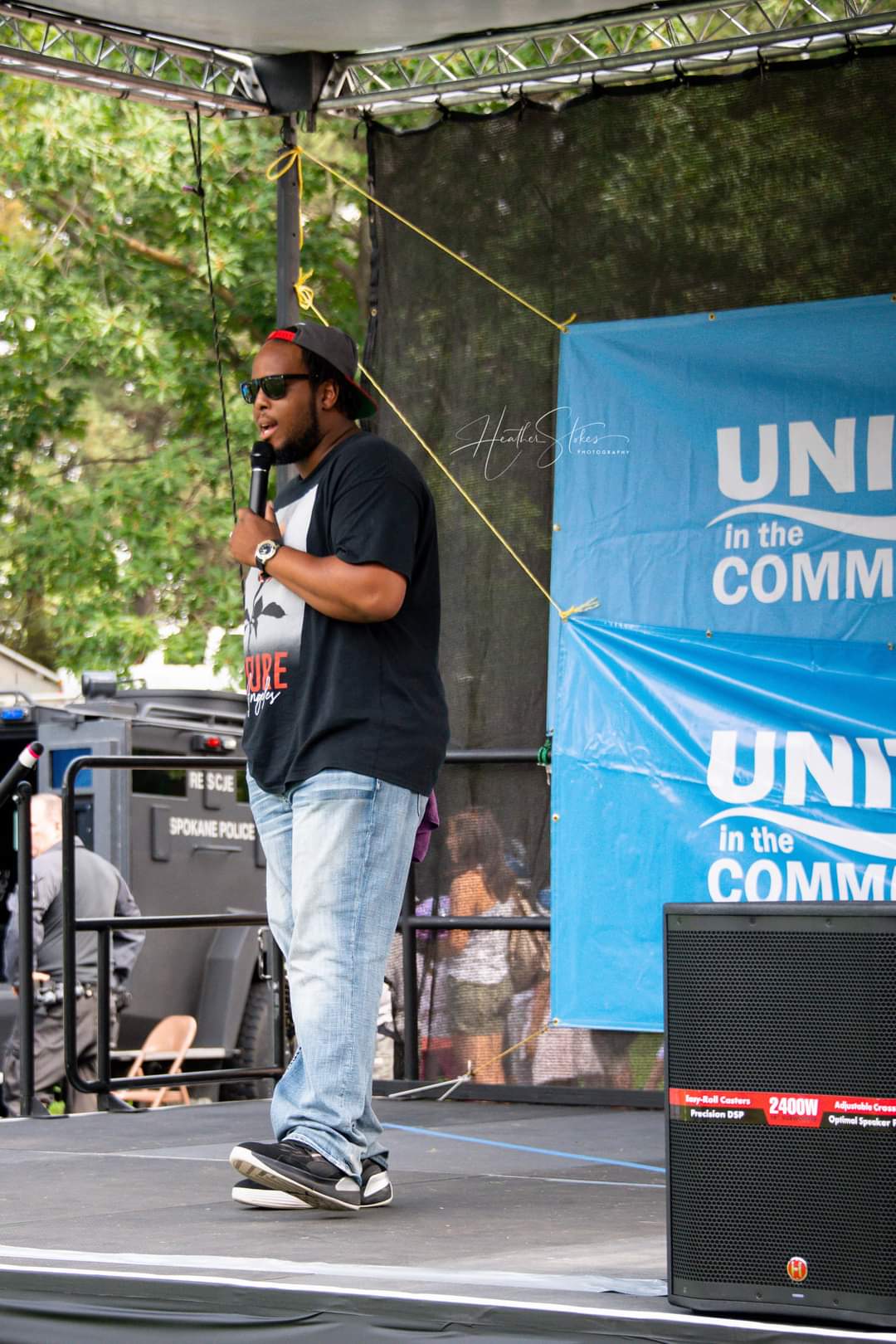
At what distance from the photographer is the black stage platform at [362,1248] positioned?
2664 mm

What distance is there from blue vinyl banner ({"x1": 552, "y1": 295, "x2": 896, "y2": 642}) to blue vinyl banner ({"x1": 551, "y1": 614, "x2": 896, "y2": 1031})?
126mm

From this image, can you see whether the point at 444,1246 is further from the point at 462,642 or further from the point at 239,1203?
the point at 462,642

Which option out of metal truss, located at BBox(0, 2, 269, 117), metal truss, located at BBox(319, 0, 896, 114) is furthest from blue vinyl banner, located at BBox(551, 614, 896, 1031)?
metal truss, located at BBox(0, 2, 269, 117)

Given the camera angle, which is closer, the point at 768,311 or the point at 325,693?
the point at 325,693

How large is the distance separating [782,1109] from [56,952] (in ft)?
27.1

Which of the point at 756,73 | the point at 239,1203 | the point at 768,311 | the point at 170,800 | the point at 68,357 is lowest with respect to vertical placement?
the point at 239,1203

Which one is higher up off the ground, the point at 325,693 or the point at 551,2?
the point at 551,2

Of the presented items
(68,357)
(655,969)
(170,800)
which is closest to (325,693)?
(655,969)

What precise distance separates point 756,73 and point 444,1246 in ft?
13.5

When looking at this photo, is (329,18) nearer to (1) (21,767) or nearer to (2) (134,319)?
(1) (21,767)

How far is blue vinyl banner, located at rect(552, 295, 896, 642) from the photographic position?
229 inches

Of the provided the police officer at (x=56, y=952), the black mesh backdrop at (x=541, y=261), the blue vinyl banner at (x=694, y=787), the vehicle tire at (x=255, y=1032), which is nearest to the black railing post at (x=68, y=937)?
the black mesh backdrop at (x=541, y=261)

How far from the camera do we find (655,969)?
6.05 meters

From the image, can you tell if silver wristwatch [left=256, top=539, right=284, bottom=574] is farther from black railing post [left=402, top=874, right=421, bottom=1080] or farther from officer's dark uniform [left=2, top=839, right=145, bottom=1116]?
officer's dark uniform [left=2, top=839, right=145, bottom=1116]
